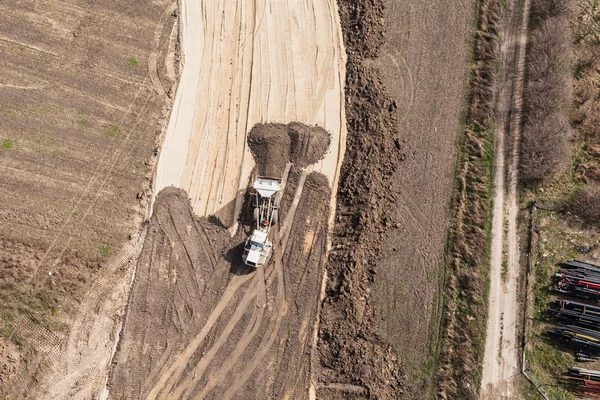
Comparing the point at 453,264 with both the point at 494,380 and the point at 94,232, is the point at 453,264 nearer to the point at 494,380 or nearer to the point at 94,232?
the point at 494,380

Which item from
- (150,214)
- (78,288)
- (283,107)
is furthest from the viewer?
(283,107)

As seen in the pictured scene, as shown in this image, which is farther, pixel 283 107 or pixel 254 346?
pixel 283 107

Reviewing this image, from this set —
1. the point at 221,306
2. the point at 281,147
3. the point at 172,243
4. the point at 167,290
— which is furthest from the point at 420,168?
the point at 167,290

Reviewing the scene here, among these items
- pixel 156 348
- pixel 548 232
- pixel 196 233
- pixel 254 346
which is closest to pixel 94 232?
pixel 196 233

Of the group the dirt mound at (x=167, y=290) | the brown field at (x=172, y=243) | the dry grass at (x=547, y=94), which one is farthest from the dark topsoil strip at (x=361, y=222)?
the dry grass at (x=547, y=94)

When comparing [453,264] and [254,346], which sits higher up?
[453,264]

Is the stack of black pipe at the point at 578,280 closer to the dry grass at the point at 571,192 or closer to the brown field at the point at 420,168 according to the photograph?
the dry grass at the point at 571,192
